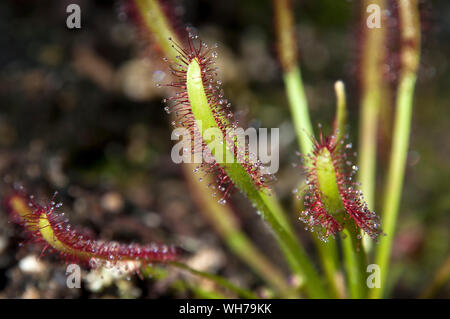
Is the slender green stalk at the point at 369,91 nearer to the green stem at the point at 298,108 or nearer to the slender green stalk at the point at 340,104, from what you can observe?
the green stem at the point at 298,108

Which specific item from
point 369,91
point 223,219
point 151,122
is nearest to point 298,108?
point 369,91

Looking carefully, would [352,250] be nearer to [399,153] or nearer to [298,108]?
[399,153]

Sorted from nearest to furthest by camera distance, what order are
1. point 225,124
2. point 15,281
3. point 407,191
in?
1. point 225,124
2. point 15,281
3. point 407,191

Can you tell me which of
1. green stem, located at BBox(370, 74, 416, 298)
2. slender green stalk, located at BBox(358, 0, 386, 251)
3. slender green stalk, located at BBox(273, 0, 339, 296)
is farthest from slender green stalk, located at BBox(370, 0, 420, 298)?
slender green stalk, located at BBox(273, 0, 339, 296)

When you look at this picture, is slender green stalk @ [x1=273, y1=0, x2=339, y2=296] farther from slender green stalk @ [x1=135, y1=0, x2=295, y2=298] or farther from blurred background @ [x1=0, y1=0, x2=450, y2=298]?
slender green stalk @ [x1=135, y1=0, x2=295, y2=298]

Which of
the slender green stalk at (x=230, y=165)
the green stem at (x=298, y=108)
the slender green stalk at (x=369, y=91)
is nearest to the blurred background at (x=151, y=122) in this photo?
the slender green stalk at (x=369, y=91)
